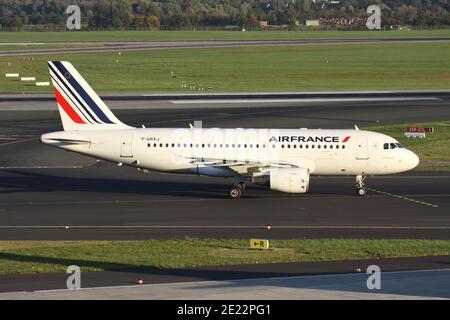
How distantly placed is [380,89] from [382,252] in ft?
287

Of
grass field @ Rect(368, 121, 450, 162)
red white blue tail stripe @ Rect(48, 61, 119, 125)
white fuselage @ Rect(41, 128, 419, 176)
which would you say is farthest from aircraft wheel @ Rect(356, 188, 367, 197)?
red white blue tail stripe @ Rect(48, 61, 119, 125)

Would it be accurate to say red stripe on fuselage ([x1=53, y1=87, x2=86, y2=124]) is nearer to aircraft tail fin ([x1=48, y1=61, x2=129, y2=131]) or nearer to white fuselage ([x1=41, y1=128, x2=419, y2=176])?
aircraft tail fin ([x1=48, y1=61, x2=129, y2=131])

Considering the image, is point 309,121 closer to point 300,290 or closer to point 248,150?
point 248,150

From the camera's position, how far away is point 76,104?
62781 millimetres

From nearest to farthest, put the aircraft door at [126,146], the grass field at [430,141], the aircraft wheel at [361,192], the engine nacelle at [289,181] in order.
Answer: the engine nacelle at [289,181], the aircraft door at [126,146], the aircraft wheel at [361,192], the grass field at [430,141]

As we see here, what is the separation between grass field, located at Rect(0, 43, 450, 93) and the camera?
5340 inches

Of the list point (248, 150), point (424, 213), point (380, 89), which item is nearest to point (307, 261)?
point (424, 213)

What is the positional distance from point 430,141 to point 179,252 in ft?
147

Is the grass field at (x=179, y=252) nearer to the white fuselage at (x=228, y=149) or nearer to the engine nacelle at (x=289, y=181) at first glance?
the engine nacelle at (x=289, y=181)

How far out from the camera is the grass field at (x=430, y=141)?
78875 millimetres
